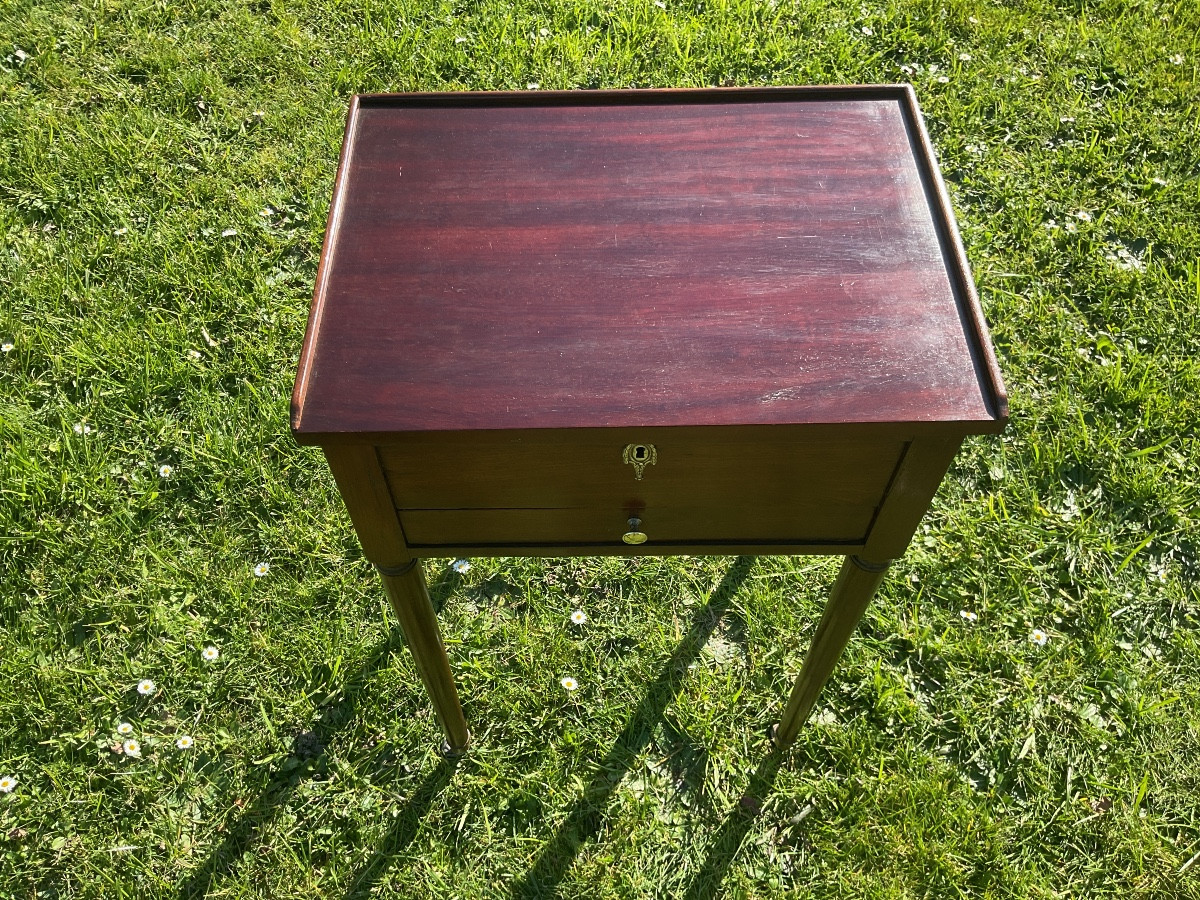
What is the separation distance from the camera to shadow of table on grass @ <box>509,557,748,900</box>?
80.3 inches

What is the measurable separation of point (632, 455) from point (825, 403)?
0.91 ft

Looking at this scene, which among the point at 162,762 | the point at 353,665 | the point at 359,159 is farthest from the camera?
the point at 353,665

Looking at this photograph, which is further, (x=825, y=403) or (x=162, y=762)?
(x=162, y=762)

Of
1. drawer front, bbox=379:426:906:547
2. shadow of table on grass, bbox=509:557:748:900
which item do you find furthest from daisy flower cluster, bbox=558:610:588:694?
drawer front, bbox=379:426:906:547

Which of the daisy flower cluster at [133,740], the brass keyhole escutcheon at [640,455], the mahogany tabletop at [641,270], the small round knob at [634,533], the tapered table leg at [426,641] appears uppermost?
the mahogany tabletop at [641,270]

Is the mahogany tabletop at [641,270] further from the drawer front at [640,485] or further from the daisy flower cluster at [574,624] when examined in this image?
the daisy flower cluster at [574,624]

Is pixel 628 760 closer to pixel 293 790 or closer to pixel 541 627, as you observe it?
pixel 541 627

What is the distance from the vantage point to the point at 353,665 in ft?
7.57

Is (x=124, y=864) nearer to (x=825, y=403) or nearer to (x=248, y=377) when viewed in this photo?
(x=248, y=377)

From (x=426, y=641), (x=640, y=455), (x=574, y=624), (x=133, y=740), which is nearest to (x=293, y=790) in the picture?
(x=133, y=740)

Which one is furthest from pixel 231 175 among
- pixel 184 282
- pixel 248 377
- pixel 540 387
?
pixel 540 387

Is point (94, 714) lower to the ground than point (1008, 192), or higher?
lower

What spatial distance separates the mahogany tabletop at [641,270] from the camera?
1292 mm

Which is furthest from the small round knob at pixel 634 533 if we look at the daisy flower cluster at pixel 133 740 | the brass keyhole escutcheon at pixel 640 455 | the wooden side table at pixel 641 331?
the daisy flower cluster at pixel 133 740
